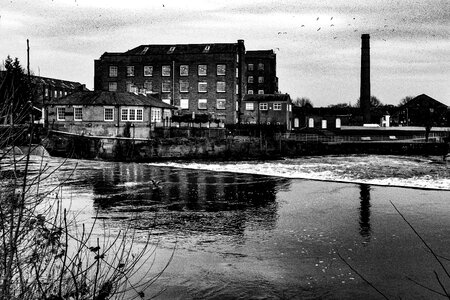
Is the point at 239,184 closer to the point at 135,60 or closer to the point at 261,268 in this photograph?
the point at 261,268

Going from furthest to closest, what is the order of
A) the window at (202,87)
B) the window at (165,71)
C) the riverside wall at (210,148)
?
1. the window at (165,71)
2. the window at (202,87)
3. the riverside wall at (210,148)

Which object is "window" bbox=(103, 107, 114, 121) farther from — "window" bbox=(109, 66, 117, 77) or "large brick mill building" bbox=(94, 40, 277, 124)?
"window" bbox=(109, 66, 117, 77)

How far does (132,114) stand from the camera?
154 feet

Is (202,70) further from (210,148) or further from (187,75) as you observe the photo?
(210,148)

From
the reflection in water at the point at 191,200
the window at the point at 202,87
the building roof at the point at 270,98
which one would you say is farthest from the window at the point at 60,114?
the building roof at the point at 270,98

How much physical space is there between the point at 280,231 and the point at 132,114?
3666cm

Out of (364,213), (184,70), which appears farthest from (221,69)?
(364,213)

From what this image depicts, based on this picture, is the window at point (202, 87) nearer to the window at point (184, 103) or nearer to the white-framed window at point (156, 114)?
the window at point (184, 103)

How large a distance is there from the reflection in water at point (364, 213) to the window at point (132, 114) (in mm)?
29168

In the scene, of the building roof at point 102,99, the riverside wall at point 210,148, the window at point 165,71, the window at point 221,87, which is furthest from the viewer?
the window at point 165,71

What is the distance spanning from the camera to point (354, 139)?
201 feet

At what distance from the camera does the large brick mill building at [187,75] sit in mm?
61656

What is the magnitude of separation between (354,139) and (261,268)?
180 ft

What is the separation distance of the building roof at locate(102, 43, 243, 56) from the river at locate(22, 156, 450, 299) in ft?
133
